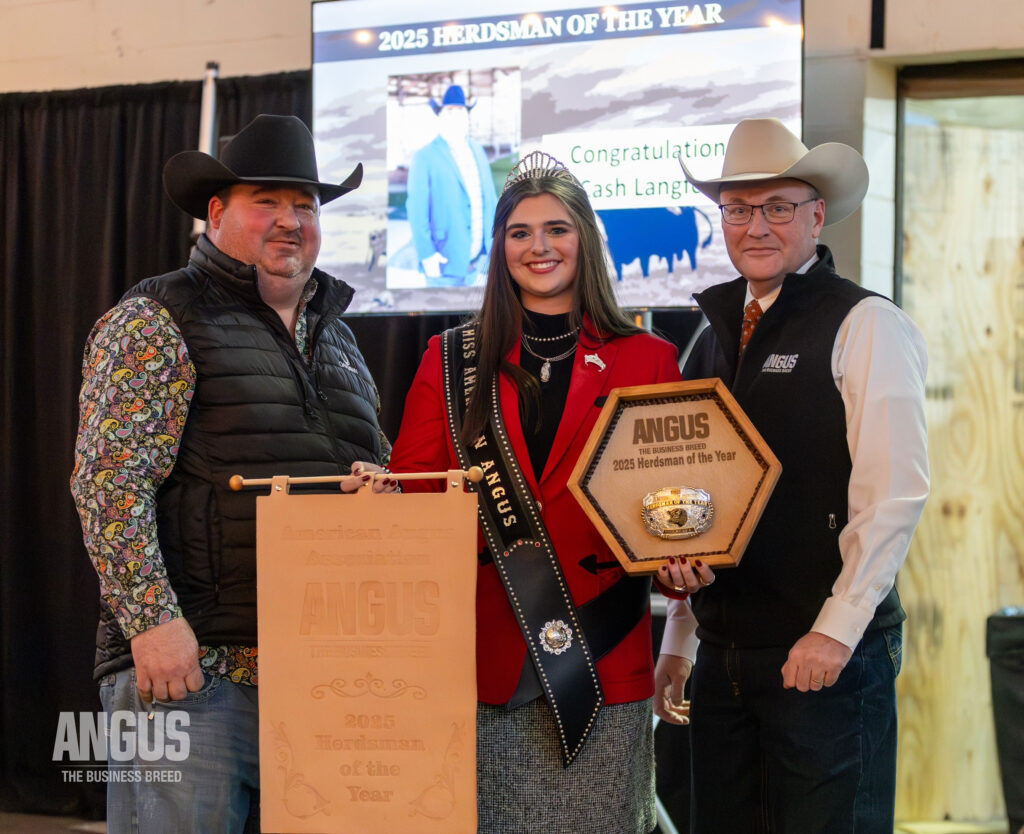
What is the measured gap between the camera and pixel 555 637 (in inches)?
71.7

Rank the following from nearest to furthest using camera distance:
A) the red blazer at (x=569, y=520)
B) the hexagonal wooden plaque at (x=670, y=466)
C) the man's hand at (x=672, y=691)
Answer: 1. the hexagonal wooden plaque at (x=670, y=466)
2. the red blazer at (x=569, y=520)
3. the man's hand at (x=672, y=691)

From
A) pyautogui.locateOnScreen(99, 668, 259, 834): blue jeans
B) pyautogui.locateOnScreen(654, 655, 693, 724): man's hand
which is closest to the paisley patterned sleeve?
pyautogui.locateOnScreen(99, 668, 259, 834): blue jeans

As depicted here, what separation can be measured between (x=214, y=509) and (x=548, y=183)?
2.74 feet

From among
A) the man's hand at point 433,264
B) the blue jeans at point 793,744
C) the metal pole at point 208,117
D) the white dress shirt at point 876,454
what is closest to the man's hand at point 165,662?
the blue jeans at point 793,744

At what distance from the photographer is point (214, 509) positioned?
1.94m

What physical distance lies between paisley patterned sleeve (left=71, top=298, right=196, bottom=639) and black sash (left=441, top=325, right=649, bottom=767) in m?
0.50

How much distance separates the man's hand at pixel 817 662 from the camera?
1795 mm

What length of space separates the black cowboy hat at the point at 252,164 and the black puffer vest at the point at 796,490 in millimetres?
958

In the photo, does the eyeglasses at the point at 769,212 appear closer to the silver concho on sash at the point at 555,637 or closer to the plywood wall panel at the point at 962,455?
the silver concho on sash at the point at 555,637

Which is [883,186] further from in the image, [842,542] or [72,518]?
[72,518]

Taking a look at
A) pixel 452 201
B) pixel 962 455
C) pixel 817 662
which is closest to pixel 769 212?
pixel 817 662

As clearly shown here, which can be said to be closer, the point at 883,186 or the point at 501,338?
the point at 501,338

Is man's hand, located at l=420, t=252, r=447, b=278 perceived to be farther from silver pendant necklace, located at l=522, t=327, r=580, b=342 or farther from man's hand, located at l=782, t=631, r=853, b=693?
man's hand, located at l=782, t=631, r=853, b=693

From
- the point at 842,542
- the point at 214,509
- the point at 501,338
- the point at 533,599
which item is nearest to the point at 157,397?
the point at 214,509
